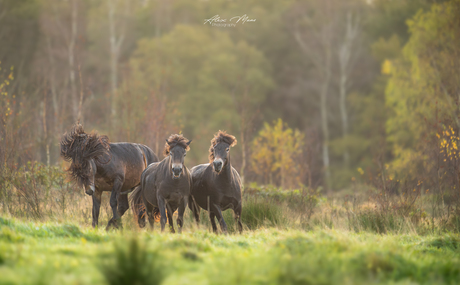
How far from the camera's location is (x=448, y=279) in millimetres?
5652

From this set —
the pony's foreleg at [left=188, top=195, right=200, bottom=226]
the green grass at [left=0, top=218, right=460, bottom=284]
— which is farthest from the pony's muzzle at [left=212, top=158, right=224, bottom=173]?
the green grass at [left=0, top=218, right=460, bottom=284]

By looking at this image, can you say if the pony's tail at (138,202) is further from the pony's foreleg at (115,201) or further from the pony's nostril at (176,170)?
the pony's nostril at (176,170)

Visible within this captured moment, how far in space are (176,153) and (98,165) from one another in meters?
1.71

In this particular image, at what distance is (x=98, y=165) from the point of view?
954 centimetres

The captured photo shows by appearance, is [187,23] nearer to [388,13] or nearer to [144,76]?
[144,76]

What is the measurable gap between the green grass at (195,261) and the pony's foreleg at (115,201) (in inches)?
73.0

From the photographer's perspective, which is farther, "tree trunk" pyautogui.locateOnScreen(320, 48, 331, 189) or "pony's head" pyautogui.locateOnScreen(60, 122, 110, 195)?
"tree trunk" pyautogui.locateOnScreen(320, 48, 331, 189)

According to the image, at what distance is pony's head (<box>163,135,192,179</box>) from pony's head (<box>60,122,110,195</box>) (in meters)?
1.33

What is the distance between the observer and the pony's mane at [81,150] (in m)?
9.11

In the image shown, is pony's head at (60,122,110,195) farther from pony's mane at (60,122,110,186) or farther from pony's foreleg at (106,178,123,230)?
pony's foreleg at (106,178,123,230)

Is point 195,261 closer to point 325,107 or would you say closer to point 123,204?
point 123,204

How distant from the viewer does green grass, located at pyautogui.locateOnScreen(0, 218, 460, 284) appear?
4.62 metres

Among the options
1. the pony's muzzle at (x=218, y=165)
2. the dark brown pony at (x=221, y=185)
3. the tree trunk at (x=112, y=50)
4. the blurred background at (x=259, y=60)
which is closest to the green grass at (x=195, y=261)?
the pony's muzzle at (x=218, y=165)

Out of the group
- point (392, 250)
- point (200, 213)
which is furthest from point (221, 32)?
point (392, 250)
